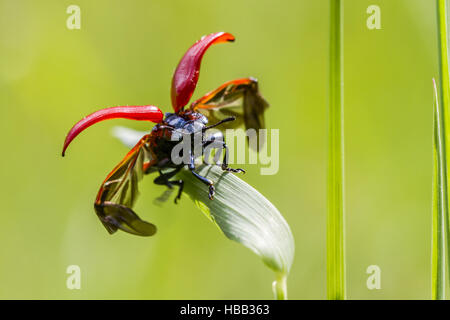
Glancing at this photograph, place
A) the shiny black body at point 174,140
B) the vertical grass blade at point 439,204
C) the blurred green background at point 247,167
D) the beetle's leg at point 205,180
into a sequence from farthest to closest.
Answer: the blurred green background at point 247,167 < the shiny black body at point 174,140 < the beetle's leg at point 205,180 < the vertical grass blade at point 439,204

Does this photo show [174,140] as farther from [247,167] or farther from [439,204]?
[247,167]

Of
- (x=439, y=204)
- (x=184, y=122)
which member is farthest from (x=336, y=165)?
(x=184, y=122)

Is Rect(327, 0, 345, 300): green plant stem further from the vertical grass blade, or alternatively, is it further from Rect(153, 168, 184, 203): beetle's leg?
Rect(153, 168, 184, 203): beetle's leg

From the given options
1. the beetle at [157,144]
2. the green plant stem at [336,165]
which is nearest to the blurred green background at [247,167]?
the beetle at [157,144]

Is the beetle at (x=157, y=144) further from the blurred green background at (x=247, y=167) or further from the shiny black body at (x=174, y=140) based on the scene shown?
the blurred green background at (x=247, y=167)

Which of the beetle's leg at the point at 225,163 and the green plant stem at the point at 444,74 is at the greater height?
the green plant stem at the point at 444,74

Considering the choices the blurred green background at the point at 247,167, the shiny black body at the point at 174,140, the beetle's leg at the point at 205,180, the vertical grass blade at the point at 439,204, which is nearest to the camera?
the vertical grass blade at the point at 439,204
